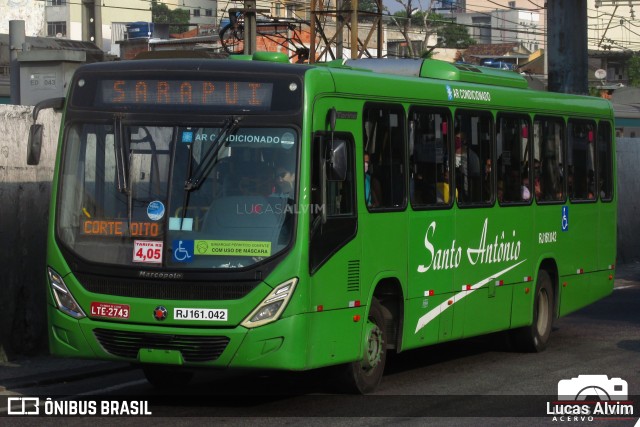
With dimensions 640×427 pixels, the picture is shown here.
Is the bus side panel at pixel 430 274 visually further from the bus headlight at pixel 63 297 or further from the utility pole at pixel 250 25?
the utility pole at pixel 250 25

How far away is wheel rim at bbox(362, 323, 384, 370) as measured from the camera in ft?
36.0

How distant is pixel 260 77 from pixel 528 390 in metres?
3.75

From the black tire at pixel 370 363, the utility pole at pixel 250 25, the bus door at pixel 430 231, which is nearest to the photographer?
the black tire at pixel 370 363

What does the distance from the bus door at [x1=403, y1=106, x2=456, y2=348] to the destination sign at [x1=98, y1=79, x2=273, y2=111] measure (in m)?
2.14

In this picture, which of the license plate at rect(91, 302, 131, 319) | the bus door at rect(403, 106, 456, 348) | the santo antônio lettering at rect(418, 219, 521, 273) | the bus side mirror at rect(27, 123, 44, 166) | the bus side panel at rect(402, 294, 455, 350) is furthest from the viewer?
the santo antônio lettering at rect(418, 219, 521, 273)

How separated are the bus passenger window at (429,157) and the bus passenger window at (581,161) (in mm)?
3433

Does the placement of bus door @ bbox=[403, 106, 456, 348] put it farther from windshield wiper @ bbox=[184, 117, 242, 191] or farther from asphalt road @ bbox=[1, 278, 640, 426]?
windshield wiper @ bbox=[184, 117, 242, 191]

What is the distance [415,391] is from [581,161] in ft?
18.2

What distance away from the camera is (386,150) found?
11.3m

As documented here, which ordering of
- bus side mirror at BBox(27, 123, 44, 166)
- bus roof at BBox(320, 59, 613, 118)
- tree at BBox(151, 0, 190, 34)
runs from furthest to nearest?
tree at BBox(151, 0, 190, 34)
bus roof at BBox(320, 59, 613, 118)
bus side mirror at BBox(27, 123, 44, 166)

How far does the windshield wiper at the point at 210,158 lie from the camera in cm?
986

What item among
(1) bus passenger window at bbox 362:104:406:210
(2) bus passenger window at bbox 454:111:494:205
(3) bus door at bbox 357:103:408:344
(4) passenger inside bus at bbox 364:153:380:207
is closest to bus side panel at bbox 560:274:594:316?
(2) bus passenger window at bbox 454:111:494:205

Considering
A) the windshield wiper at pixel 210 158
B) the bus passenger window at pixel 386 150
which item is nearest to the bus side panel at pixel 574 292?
the bus passenger window at pixel 386 150

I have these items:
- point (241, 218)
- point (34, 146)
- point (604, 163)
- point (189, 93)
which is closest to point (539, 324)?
point (604, 163)
